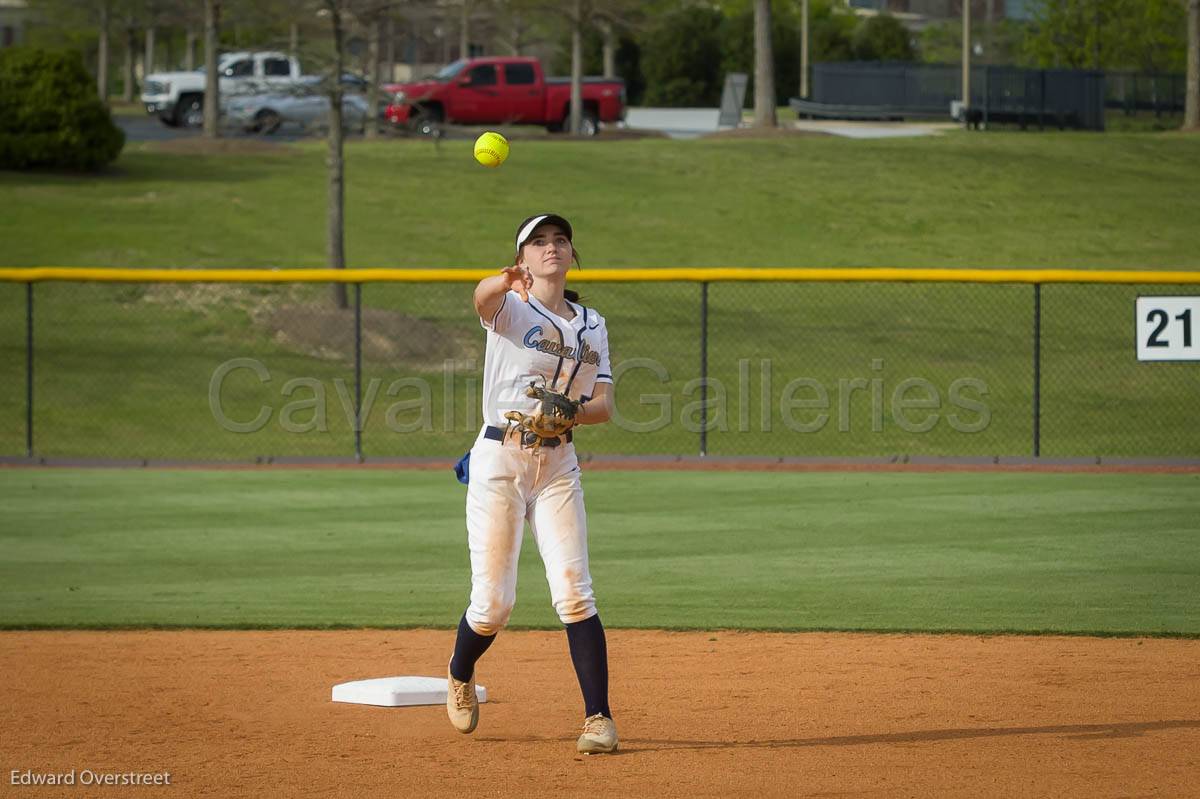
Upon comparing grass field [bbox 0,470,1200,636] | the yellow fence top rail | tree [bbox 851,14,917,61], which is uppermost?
tree [bbox 851,14,917,61]

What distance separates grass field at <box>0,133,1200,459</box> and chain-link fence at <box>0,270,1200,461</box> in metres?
0.06

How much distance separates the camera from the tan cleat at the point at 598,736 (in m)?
5.84

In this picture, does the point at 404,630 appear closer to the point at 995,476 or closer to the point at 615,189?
the point at 995,476

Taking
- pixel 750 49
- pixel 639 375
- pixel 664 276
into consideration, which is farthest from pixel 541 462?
pixel 750 49

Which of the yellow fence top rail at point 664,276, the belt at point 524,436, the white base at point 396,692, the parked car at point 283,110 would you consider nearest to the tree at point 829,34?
the parked car at point 283,110

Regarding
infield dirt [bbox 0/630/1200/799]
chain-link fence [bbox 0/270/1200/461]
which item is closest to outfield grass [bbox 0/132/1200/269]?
chain-link fence [bbox 0/270/1200/461]

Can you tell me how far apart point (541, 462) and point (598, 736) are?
1098 mm

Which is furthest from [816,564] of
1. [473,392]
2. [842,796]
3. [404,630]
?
[473,392]

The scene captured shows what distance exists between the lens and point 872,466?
15.5 meters

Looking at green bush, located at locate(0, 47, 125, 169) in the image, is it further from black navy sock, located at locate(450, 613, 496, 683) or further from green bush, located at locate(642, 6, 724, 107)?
green bush, located at locate(642, 6, 724, 107)

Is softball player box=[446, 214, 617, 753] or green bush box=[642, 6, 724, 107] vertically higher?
green bush box=[642, 6, 724, 107]

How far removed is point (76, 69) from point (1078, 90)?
84.3 ft

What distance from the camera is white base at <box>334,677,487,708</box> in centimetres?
679

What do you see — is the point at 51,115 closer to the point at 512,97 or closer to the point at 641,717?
the point at 512,97
